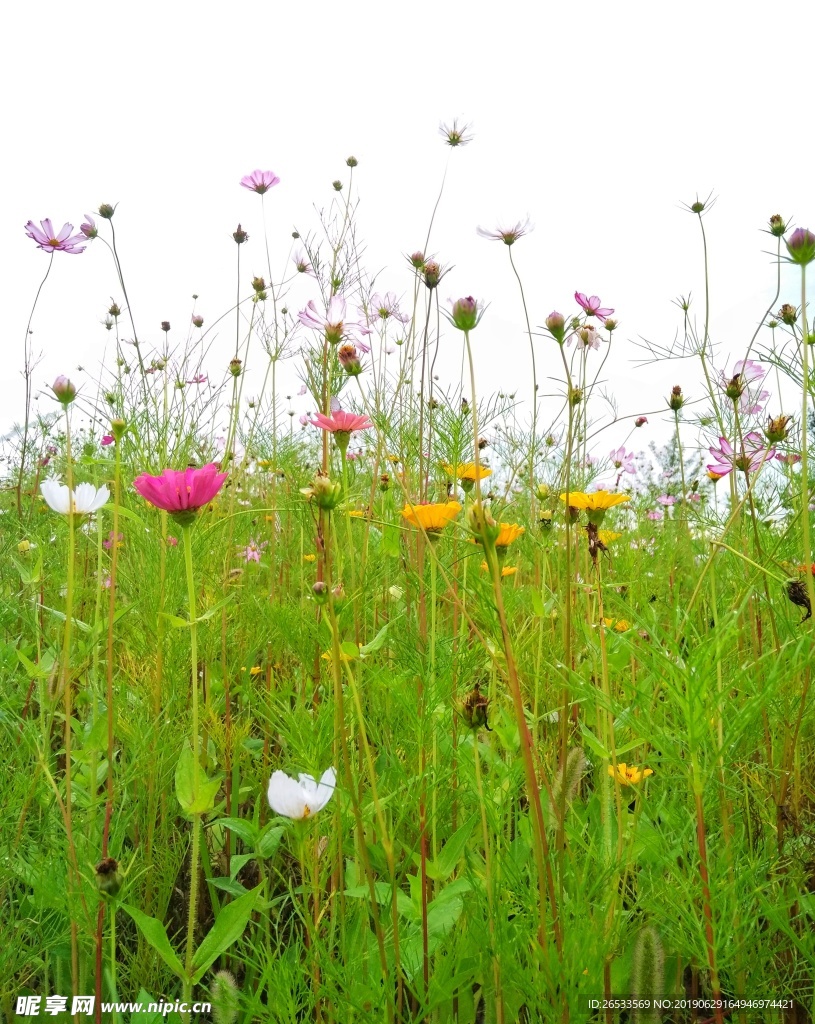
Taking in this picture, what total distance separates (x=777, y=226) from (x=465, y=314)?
656 millimetres

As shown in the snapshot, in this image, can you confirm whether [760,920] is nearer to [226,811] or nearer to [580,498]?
[580,498]

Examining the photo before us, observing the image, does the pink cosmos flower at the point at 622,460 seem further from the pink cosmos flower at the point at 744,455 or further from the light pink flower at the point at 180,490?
the light pink flower at the point at 180,490

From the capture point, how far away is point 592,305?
1124mm

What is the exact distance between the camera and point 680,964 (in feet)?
2.06

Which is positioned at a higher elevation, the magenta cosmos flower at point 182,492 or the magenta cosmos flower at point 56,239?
the magenta cosmos flower at point 56,239

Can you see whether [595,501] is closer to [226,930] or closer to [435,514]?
[435,514]

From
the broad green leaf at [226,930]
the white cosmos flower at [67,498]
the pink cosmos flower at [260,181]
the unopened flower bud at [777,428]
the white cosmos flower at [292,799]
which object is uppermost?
the pink cosmos flower at [260,181]

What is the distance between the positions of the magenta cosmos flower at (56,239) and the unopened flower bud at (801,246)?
1.26 metres

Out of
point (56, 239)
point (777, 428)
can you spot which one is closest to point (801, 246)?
point (777, 428)

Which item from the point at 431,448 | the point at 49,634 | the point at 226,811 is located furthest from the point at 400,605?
the point at 49,634

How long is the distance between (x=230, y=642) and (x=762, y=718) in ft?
2.75

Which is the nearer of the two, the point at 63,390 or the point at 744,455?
the point at 63,390

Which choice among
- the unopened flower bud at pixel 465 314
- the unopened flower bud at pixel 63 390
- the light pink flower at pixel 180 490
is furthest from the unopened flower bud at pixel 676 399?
the unopened flower bud at pixel 63 390

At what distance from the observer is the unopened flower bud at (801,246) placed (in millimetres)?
709
